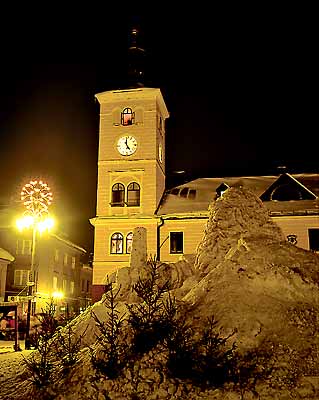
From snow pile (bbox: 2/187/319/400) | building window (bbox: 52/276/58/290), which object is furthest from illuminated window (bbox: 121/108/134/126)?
snow pile (bbox: 2/187/319/400)

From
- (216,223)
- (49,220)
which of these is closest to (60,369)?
(216,223)

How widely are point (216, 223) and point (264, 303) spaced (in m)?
5.20

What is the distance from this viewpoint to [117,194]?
38625 millimetres

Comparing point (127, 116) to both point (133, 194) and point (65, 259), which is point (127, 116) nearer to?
point (133, 194)

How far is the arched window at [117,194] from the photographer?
125ft

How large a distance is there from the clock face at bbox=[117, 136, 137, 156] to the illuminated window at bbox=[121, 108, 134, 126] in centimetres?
131

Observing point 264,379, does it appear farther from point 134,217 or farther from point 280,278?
point 134,217

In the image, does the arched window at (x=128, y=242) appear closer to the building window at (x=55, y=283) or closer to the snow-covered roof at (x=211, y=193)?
the snow-covered roof at (x=211, y=193)

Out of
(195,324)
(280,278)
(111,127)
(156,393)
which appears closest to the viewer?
(156,393)

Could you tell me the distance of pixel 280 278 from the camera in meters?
13.1

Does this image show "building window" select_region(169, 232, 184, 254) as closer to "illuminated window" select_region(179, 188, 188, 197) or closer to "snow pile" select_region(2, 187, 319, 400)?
"illuminated window" select_region(179, 188, 188, 197)

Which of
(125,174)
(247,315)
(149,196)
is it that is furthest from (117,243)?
(247,315)

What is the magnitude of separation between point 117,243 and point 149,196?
4163 mm

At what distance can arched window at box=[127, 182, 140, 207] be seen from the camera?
38125 millimetres
